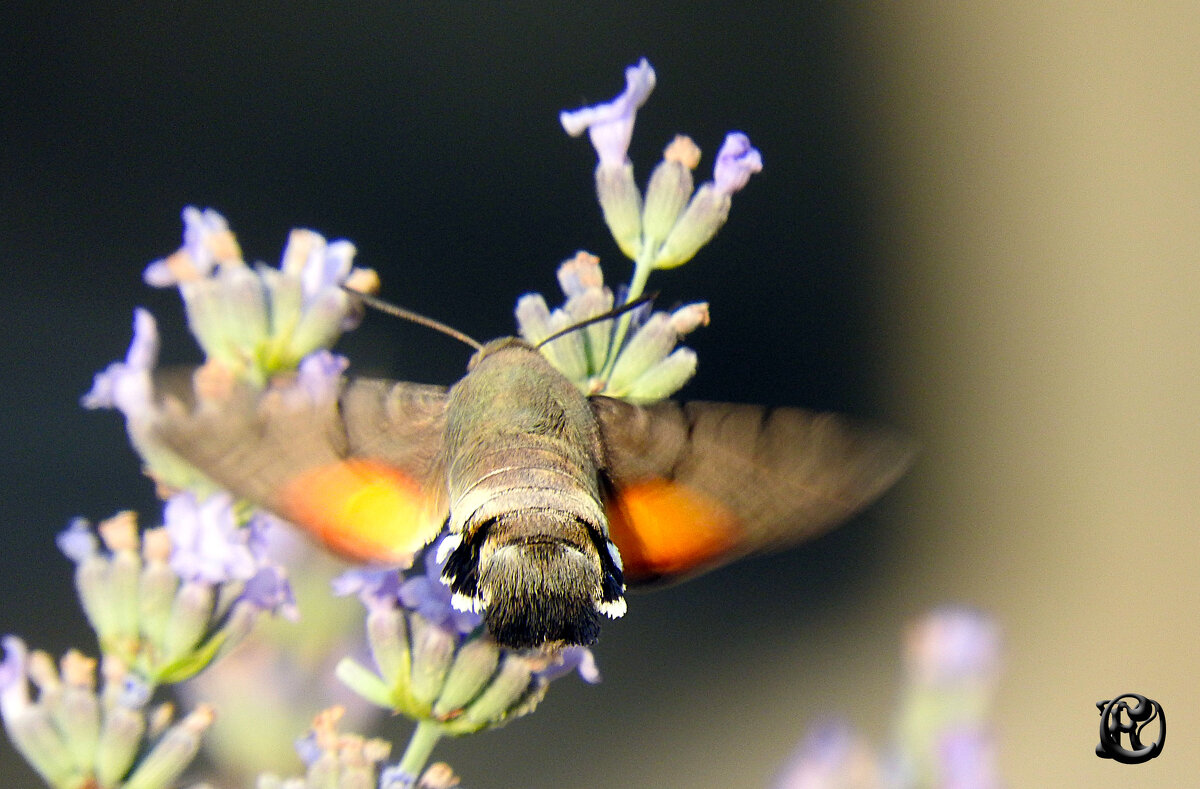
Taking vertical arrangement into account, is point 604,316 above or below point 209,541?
above

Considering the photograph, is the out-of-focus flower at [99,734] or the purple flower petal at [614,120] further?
the purple flower petal at [614,120]

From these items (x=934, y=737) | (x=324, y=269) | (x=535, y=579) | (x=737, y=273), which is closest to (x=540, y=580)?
(x=535, y=579)

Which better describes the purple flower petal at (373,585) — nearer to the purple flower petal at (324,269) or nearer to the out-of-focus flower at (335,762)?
the out-of-focus flower at (335,762)

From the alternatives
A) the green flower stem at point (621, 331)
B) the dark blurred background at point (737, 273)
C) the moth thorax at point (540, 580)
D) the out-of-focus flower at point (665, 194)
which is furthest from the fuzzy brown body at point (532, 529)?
the dark blurred background at point (737, 273)

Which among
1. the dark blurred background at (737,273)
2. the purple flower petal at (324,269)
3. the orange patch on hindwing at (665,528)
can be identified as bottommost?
the orange patch on hindwing at (665,528)

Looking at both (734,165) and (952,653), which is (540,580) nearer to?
(734,165)

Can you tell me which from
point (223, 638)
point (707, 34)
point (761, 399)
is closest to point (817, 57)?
point (707, 34)

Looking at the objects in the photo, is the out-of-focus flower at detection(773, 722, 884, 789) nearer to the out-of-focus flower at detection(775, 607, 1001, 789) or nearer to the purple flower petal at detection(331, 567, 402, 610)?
the out-of-focus flower at detection(775, 607, 1001, 789)

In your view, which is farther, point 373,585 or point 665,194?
point 665,194
